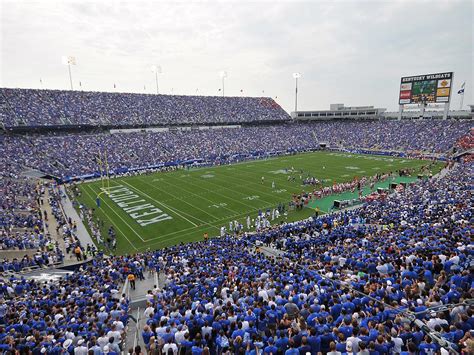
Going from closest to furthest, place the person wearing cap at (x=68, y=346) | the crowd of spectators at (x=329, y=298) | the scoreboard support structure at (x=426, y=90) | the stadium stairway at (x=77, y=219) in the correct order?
the crowd of spectators at (x=329, y=298) → the person wearing cap at (x=68, y=346) → the stadium stairway at (x=77, y=219) → the scoreboard support structure at (x=426, y=90)

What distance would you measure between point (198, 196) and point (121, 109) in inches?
1461

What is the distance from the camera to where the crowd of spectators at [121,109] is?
158 ft

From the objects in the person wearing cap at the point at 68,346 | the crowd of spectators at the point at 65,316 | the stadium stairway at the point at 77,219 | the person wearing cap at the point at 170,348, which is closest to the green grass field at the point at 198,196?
the stadium stairway at the point at 77,219

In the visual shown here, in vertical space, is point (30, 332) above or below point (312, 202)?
above

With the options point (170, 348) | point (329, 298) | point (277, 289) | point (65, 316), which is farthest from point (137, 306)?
point (329, 298)

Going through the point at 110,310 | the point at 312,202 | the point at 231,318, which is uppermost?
the point at 231,318

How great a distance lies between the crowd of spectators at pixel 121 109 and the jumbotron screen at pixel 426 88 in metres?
29.8

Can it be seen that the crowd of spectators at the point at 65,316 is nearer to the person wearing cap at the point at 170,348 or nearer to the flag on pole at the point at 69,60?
the person wearing cap at the point at 170,348

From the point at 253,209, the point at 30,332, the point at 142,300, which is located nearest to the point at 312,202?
the point at 253,209

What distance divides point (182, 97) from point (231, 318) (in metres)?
69.5

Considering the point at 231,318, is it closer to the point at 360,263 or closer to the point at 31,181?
the point at 360,263

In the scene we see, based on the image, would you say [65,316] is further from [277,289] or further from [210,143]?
[210,143]

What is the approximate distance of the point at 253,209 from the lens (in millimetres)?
26422

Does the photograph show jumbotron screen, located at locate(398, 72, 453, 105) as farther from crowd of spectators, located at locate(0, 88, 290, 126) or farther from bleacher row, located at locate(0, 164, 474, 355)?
bleacher row, located at locate(0, 164, 474, 355)
